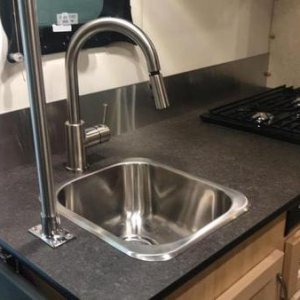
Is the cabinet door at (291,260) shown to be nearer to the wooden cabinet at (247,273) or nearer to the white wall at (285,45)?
the wooden cabinet at (247,273)

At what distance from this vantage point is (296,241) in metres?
1.15

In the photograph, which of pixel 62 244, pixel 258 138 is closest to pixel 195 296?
pixel 62 244

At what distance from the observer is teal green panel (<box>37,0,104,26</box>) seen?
1.18m

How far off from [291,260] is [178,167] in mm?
382

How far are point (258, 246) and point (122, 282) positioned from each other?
Result: 1.25 ft

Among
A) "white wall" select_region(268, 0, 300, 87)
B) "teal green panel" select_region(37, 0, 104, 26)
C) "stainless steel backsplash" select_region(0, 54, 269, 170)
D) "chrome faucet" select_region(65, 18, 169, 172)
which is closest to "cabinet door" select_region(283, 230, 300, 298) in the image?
"chrome faucet" select_region(65, 18, 169, 172)

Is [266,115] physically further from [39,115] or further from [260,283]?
[39,115]

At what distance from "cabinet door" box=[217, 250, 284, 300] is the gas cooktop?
1.52 feet

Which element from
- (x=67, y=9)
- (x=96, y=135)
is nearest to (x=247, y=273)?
(x=96, y=135)

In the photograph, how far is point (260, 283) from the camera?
103 centimetres

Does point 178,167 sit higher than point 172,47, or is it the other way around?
point 172,47

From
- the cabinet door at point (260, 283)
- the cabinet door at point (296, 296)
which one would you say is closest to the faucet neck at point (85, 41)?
the cabinet door at point (260, 283)

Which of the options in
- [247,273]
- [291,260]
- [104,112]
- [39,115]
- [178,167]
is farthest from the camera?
[104,112]

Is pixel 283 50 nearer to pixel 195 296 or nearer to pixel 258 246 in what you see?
pixel 258 246
